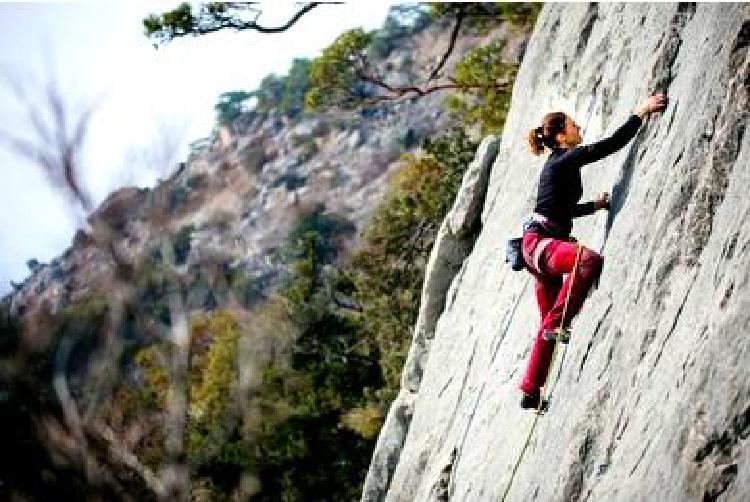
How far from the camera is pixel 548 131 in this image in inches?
276

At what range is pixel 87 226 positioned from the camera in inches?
213

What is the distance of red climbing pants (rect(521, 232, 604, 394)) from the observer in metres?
6.61

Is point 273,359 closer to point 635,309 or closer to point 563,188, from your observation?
point 563,188

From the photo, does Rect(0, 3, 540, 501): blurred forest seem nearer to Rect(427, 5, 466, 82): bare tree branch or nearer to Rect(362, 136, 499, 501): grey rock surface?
Rect(427, 5, 466, 82): bare tree branch

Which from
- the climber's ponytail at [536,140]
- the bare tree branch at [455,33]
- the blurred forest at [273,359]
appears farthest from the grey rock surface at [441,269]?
the bare tree branch at [455,33]

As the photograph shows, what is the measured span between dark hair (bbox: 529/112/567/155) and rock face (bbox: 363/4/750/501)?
61 centimetres

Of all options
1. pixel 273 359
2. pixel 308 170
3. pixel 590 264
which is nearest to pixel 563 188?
pixel 590 264

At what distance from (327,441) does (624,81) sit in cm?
1928

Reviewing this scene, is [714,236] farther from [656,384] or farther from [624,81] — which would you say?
[624,81]

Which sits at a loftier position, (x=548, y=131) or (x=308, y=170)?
(x=308, y=170)

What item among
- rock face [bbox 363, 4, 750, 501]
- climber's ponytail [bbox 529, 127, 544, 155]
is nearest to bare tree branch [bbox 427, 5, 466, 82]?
rock face [bbox 363, 4, 750, 501]

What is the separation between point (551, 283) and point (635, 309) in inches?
55.2

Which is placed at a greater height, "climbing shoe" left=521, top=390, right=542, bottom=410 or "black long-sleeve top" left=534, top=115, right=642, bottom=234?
Answer: "black long-sleeve top" left=534, top=115, right=642, bottom=234

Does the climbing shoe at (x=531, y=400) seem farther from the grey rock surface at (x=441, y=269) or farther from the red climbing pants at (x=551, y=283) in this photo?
the grey rock surface at (x=441, y=269)
